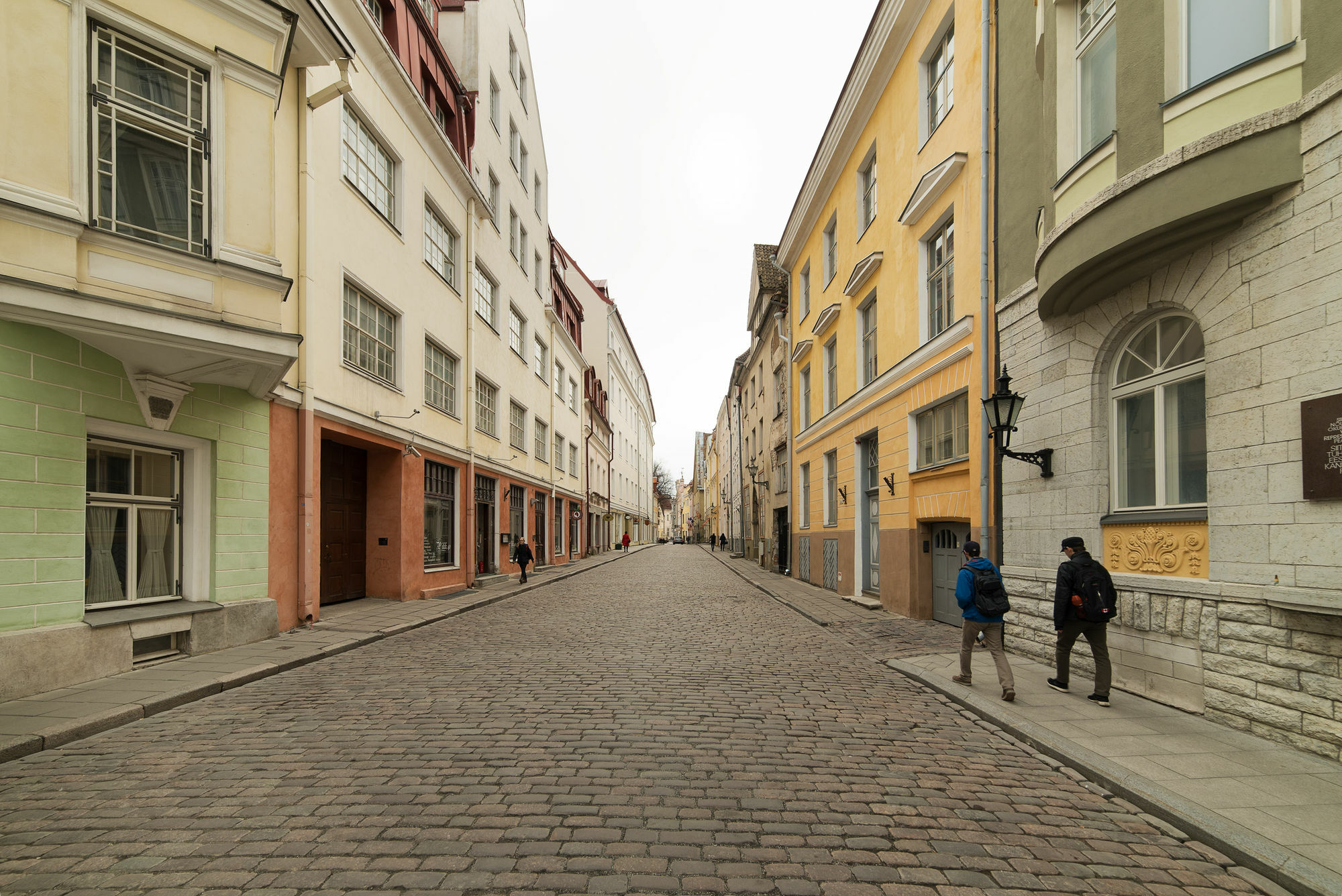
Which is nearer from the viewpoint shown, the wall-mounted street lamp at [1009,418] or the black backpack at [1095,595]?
the black backpack at [1095,595]

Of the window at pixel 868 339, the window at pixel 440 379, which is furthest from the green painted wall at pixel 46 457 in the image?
the window at pixel 868 339

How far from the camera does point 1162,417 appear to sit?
6.69 meters

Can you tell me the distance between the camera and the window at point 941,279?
37.4 feet

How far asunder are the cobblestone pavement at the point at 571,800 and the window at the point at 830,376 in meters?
12.7

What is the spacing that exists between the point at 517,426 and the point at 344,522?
10468 mm

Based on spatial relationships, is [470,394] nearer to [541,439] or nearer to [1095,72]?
[541,439]

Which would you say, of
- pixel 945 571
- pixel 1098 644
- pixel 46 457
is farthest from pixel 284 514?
pixel 945 571

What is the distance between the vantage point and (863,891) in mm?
3082

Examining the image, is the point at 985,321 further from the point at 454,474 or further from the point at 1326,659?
the point at 454,474

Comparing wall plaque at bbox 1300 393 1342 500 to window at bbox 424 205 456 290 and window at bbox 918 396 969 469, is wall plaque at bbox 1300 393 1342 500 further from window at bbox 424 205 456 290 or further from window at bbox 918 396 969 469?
window at bbox 424 205 456 290

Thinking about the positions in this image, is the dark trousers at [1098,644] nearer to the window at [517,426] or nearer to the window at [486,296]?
the window at [486,296]

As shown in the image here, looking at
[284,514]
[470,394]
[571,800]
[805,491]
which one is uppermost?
[470,394]

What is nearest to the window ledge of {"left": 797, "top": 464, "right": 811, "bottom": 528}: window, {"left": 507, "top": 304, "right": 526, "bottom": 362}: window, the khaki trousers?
the khaki trousers

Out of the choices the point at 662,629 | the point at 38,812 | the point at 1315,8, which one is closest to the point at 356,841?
the point at 38,812
